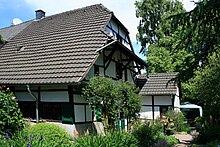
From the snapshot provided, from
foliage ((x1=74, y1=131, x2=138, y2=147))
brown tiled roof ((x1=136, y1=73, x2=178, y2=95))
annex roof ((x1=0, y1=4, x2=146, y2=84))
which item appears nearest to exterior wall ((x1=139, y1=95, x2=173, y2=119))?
brown tiled roof ((x1=136, y1=73, x2=178, y2=95))

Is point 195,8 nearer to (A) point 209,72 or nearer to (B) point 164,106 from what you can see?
(A) point 209,72

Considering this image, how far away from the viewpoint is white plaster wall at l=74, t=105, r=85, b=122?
12.4 m

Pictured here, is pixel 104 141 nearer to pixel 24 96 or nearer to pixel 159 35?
pixel 24 96

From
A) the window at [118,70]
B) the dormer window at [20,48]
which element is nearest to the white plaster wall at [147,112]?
the window at [118,70]

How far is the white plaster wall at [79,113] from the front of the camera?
12430 mm

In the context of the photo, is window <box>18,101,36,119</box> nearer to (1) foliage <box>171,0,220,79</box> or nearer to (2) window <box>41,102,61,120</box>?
(2) window <box>41,102,61,120</box>

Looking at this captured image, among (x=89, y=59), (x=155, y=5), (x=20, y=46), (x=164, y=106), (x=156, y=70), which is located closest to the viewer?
(x=89, y=59)

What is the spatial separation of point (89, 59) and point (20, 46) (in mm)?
7003

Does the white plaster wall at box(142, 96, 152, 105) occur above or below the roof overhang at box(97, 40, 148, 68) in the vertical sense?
below

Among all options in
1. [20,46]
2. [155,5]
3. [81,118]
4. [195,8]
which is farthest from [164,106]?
[155,5]

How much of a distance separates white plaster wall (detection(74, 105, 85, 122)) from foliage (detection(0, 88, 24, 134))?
238cm

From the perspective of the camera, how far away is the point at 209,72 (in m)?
14.5

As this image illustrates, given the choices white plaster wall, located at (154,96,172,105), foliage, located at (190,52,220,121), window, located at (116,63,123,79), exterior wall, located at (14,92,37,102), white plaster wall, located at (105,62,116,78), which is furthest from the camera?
white plaster wall, located at (154,96,172,105)

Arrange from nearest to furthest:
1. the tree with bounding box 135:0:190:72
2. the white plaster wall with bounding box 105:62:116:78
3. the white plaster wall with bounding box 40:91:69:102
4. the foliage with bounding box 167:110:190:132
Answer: the white plaster wall with bounding box 40:91:69:102
the white plaster wall with bounding box 105:62:116:78
the foliage with bounding box 167:110:190:132
the tree with bounding box 135:0:190:72
